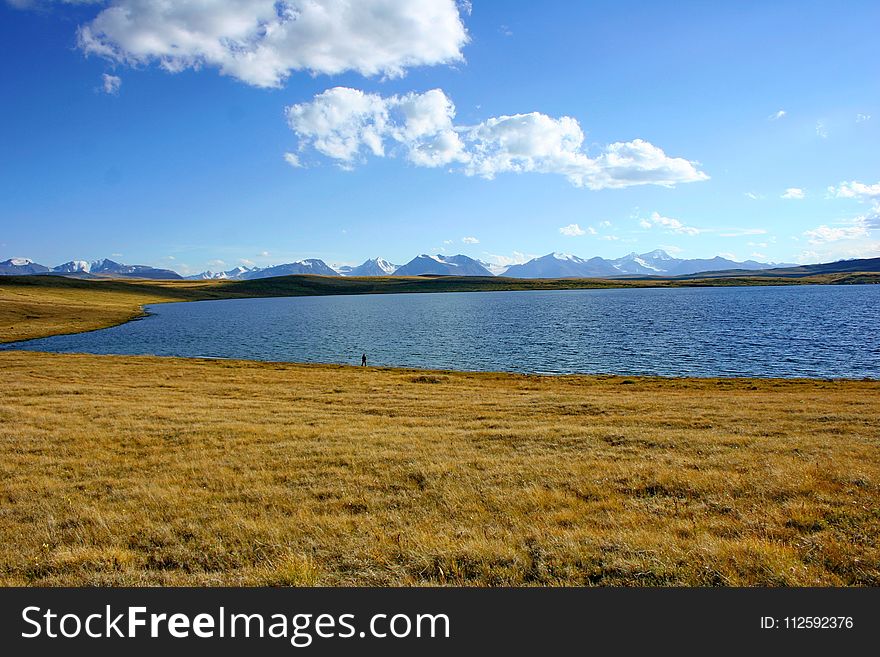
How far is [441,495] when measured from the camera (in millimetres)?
14461

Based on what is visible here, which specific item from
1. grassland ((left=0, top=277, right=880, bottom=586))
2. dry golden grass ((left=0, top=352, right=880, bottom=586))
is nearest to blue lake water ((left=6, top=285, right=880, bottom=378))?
grassland ((left=0, top=277, right=880, bottom=586))

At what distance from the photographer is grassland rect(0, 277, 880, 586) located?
32.3 ft

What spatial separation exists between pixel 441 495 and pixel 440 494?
0.10 metres

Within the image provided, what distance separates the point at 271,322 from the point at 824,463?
140155 mm

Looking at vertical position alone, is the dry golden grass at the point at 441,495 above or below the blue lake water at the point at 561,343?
above

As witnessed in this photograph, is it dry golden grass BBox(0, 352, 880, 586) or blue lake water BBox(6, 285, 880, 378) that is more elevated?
dry golden grass BBox(0, 352, 880, 586)

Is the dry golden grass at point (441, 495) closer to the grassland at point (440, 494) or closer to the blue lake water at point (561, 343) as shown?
the grassland at point (440, 494)

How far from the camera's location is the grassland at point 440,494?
985 cm

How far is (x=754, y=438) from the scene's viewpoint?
69.7 feet

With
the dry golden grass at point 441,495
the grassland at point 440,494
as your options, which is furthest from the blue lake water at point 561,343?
the dry golden grass at point 441,495

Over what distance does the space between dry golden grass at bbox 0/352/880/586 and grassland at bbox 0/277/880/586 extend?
2.7 inches

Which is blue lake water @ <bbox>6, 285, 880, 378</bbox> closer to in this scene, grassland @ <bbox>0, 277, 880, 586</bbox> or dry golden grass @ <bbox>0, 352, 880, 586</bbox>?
grassland @ <bbox>0, 277, 880, 586</bbox>

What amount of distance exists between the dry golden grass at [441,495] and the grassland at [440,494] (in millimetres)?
69

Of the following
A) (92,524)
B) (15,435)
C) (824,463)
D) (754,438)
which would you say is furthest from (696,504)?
(15,435)
